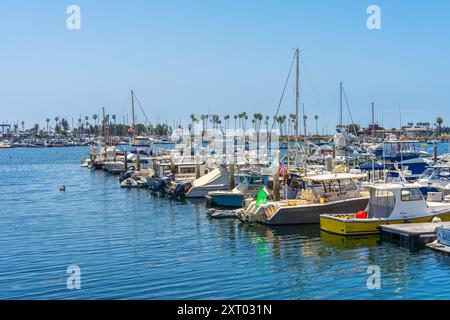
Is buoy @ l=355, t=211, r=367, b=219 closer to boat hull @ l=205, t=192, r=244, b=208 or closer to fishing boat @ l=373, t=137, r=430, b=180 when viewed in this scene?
boat hull @ l=205, t=192, r=244, b=208

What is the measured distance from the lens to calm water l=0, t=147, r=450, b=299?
910 inches

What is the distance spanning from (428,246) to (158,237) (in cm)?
1518

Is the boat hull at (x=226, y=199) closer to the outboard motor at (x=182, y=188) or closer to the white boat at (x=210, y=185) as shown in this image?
the white boat at (x=210, y=185)

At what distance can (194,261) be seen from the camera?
28.5 m

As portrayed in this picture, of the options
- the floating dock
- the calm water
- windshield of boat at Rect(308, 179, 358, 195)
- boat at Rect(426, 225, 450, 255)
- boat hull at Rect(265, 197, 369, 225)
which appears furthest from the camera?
windshield of boat at Rect(308, 179, 358, 195)

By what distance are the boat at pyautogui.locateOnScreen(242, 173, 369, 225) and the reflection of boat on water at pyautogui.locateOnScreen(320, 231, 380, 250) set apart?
3430mm

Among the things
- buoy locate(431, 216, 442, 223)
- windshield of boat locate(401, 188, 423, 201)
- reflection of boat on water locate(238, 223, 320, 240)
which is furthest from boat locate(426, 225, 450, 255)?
reflection of boat on water locate(238, 223, 320, 240)

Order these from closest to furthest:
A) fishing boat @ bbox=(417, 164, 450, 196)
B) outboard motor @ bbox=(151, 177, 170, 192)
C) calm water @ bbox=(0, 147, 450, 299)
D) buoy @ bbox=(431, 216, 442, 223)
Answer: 1. calm water @ bbox=(0, 147, 450, 299)
2. buoy @ bbox=(431, 216, 442, 223)
3. fishing boat @ bbox=(417, 164, 450, 196)
4. outboard motor @ bbox=(151, 177, 170, 192)

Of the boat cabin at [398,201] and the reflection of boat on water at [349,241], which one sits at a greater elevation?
the boat cabin at [398,201]

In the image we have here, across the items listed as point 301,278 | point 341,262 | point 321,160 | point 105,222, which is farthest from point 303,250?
point 321,160

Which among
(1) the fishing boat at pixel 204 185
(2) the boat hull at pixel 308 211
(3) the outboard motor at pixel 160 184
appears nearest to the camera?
(2) the boat hull at pixel 308 211

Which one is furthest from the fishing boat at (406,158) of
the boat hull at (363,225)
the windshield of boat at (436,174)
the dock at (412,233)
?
the dock at (412,233)

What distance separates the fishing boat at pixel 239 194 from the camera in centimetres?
4888

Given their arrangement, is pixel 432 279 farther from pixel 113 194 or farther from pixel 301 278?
pixel 113 194
